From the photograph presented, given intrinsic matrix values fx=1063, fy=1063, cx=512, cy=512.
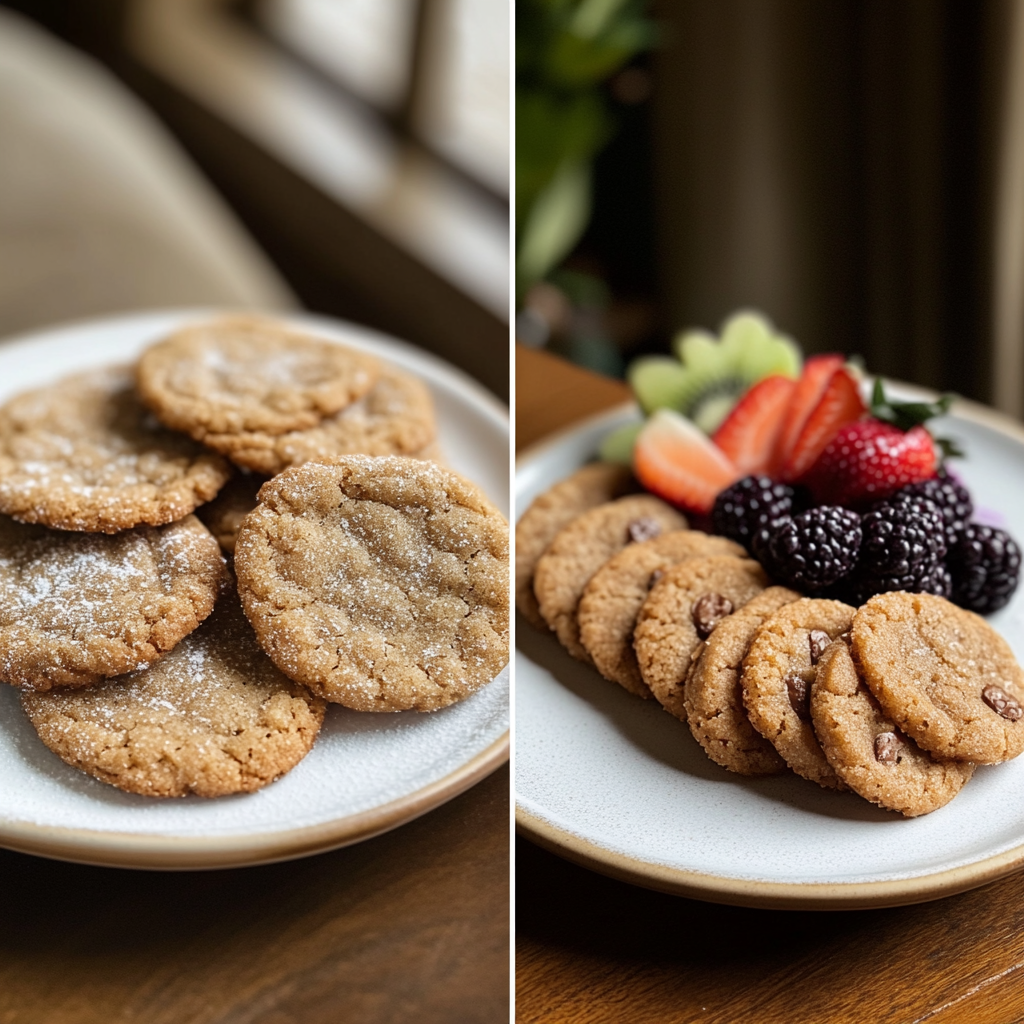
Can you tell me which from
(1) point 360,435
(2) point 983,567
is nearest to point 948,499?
(2) point 983,567

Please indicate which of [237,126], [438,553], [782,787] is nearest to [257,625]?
[438,553]

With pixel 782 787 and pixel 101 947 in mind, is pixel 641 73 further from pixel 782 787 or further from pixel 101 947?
pixel 101 947

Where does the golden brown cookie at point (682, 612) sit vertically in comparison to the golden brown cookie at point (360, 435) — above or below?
below

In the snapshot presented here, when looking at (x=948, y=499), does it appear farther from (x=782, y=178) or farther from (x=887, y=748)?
(x=782, y=178)

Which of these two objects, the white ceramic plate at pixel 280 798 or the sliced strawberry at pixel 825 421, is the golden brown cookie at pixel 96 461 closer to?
the white ceramic plate at pixel 280 798

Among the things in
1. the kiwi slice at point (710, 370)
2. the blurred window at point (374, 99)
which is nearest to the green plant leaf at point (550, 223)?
the blurred window at point (374, 99)

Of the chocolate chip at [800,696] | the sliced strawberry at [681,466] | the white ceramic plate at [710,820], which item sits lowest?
the white ceramic plate at [710,820]

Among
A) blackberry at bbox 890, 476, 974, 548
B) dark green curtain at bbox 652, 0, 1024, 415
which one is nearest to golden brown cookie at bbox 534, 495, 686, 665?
blackberry at bbox 890, 476, 974, 548
